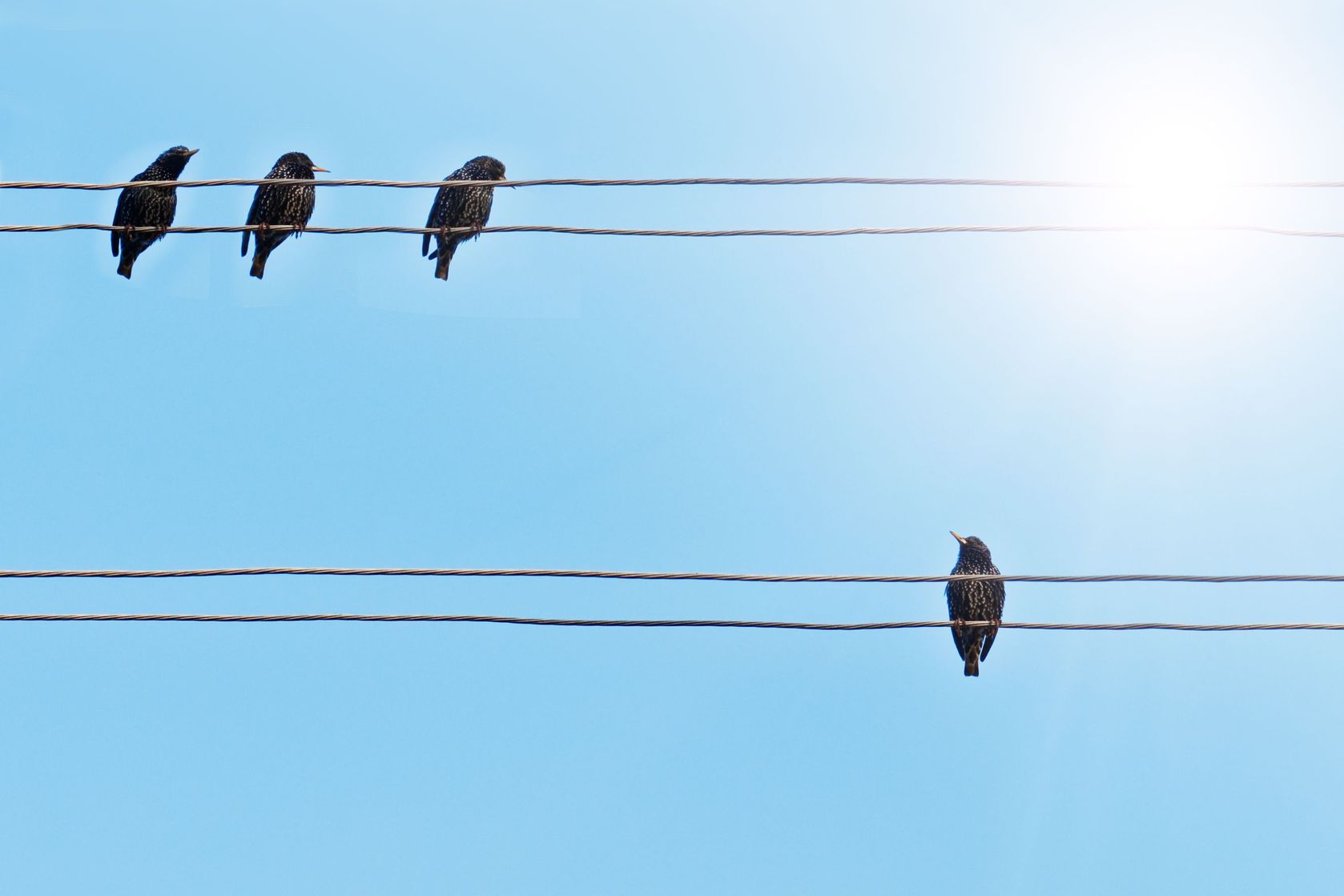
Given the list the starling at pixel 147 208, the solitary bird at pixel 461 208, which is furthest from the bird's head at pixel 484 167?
the starling at pixel 147 208

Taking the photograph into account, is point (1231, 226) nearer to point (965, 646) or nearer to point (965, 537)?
point (965, 646)

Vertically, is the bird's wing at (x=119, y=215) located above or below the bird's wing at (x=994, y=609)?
above

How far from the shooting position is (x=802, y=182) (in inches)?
217

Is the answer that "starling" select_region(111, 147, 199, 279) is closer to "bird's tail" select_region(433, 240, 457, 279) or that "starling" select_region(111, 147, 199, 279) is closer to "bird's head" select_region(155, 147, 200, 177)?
"bird's head" select_region(155, 147, 200, 177)

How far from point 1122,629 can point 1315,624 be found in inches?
28.1

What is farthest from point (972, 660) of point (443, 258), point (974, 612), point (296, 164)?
point (296, 164)

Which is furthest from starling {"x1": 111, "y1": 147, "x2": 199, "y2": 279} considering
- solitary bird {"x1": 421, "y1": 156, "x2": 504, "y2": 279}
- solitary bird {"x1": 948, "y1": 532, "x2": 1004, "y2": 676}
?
solitary bird {"x1": 948, "y1": 532, "x2": 1004, "y2": 676}

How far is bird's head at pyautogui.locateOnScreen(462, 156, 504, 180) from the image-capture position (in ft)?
32.1

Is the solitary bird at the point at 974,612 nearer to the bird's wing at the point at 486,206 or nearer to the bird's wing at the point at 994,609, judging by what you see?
the bird's wing at the point at 994,609

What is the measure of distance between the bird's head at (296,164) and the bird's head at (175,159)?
21.8 inches

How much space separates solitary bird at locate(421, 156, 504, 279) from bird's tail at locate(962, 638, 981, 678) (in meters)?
3.70

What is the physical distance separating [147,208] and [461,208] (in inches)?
79.9

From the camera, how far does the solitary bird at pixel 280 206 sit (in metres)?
8.93

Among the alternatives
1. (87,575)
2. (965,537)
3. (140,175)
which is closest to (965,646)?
(965,537)
